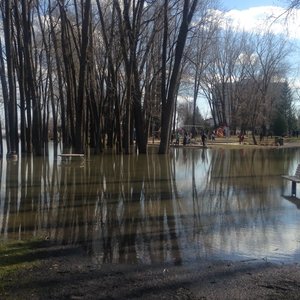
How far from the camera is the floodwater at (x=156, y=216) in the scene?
7.57 metres

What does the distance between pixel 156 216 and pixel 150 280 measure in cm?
440

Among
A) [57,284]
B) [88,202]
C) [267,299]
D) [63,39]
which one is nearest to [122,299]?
[57,284]

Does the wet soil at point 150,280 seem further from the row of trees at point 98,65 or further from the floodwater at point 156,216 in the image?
the row of trees at point 98,65

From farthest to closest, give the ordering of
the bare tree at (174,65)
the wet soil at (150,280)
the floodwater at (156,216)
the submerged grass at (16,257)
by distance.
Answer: the bare tree at (174,65) → the floodwater at (156,216) → the submerged grass at (16,257) → the wet soil at (150,280)

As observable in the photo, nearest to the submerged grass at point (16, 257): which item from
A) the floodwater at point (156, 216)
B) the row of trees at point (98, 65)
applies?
the floodwater at point (156, 216)

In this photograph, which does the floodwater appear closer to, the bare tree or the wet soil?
the wet soil

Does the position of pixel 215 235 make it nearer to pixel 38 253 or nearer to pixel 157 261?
pixel 157 261

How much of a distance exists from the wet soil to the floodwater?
43cm

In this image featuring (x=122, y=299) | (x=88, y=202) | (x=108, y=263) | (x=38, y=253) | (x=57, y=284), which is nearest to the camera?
(x=122, y=299)

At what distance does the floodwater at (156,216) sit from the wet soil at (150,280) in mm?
429

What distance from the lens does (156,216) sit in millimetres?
10320

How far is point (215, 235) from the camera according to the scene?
8586 mm

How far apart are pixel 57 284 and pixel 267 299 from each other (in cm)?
231

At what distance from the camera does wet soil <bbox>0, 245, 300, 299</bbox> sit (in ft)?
17.7
